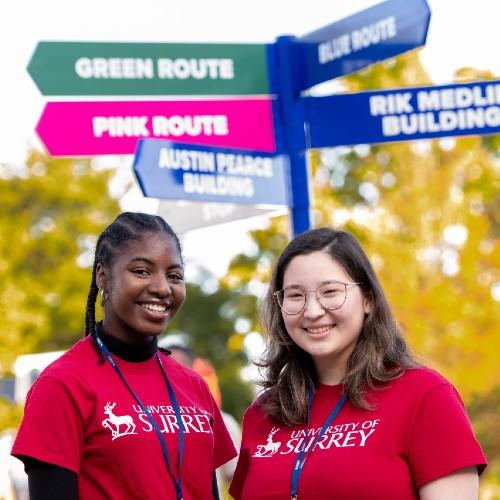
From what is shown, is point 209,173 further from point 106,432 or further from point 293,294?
point 106,432

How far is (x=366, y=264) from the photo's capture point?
11.8 ft

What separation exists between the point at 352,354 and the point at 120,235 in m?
0.89

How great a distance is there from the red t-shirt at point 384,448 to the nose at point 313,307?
29 centimetres

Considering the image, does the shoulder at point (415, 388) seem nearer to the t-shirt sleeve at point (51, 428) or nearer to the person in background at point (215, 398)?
the t-shirt sleeve at point (51, 428)

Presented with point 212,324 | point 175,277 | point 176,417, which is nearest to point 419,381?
point 176,417

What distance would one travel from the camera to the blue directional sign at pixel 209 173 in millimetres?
5504

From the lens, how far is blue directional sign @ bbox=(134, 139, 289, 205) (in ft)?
18.1

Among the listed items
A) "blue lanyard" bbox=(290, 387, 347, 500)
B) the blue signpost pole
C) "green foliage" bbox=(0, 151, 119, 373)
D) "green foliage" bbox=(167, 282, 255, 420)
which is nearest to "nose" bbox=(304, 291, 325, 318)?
"blue lanyard" bbox=(290, 387, 347, 500)

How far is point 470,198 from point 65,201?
918cm

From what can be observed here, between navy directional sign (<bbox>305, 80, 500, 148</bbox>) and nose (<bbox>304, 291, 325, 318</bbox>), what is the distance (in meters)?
2.58

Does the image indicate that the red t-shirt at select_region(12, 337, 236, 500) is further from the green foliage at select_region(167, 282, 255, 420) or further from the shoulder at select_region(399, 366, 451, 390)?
the green foliage at select_region(167, 282, 255, 420)

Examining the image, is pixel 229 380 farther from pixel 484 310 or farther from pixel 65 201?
pixel 484 310

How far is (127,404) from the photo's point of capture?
11.2 ft

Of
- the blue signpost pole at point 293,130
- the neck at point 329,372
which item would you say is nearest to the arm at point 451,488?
the neck at point 329,372
